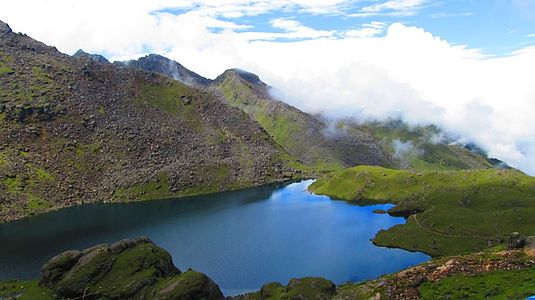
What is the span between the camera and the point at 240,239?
451 ft

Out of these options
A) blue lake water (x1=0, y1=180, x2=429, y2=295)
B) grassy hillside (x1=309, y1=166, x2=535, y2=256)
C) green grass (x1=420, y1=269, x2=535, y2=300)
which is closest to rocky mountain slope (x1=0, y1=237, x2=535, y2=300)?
green grass (x1=420, y1=269, x2=535, y2=300)

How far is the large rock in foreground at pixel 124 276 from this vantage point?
73.2 meters

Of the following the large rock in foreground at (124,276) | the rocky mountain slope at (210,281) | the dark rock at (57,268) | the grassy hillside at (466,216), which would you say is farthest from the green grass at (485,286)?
the dark rock at (57,268)

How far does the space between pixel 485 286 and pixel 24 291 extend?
79370 millimetres

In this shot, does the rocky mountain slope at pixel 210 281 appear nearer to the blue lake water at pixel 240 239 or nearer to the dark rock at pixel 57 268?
the dark rock at pixel 57 268

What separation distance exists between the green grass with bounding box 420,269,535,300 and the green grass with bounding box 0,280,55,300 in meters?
63.6

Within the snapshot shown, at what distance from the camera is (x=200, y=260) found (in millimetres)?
115750

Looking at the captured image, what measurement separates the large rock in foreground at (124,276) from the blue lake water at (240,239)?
17769mm

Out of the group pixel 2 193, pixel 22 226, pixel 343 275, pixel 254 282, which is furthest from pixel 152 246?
pixel 2 193

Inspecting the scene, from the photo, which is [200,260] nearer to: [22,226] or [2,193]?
[22,226]

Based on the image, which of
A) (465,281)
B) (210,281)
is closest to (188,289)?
(210,281)

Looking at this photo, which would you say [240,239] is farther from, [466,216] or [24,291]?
[466,216]

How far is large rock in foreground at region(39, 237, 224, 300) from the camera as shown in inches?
2884

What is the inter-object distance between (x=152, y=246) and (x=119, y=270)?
9714 millimetres
